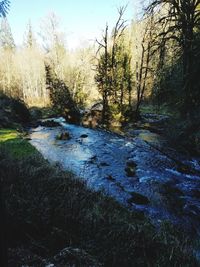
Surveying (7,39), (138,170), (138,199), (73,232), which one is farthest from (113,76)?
(7,39)

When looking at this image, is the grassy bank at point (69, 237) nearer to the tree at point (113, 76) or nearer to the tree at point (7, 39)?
the tree at point (113, 76)

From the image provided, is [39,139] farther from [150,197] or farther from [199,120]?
[150,197]

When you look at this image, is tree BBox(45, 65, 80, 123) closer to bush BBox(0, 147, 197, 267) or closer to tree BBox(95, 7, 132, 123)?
tree BBox(95, 7, 132, 123)

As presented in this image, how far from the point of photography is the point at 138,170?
14.7 m

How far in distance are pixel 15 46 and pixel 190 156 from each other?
68529mm

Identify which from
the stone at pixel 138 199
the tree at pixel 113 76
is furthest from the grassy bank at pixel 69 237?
the tree at pixel 113 76

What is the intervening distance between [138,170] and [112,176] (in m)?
1.56

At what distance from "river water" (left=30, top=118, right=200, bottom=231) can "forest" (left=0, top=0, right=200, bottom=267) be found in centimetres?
5

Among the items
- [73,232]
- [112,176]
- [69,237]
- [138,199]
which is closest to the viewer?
[69,237]

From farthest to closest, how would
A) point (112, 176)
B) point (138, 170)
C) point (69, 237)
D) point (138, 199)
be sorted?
point (138, 170) < point (112, 176) < point (138, 199) < point (69, 237)

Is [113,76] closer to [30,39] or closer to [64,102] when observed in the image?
[64,102]

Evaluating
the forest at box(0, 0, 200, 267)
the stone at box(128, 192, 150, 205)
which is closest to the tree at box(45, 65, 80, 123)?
the forest at box(0, 0, 200, 267)

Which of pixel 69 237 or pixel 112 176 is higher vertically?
pixel 69 237

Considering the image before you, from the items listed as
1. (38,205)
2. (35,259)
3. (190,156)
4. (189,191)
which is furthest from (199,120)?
(35,259)
